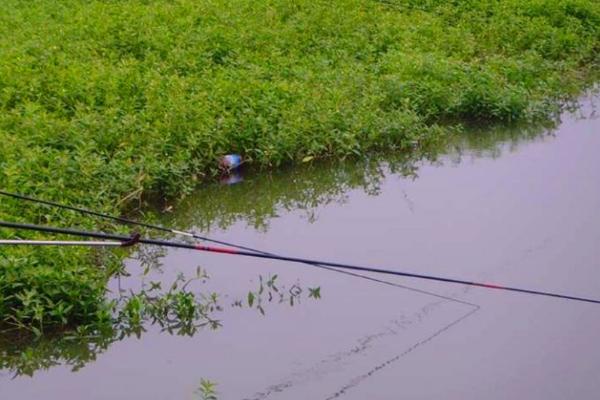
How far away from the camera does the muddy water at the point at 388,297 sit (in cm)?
491

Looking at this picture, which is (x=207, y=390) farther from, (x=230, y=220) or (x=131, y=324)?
(x=230, y=220)

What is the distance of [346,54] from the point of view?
9.55 metres

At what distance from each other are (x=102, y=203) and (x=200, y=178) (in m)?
1.08

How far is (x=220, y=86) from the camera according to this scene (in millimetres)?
7992

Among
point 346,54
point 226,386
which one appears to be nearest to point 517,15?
point 346,54

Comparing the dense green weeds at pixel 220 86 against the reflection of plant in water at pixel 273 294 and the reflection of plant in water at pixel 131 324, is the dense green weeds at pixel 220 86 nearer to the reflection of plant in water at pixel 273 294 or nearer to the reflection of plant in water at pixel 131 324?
the reflection of plant in water at pixel 131 324

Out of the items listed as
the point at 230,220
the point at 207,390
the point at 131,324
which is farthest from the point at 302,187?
the point at 207,390

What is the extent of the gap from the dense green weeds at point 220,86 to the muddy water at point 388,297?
0.32 metres

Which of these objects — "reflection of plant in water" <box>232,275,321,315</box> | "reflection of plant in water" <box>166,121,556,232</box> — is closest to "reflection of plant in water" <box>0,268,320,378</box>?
"reflection of plant in water" <box>232,275,321,315</box>

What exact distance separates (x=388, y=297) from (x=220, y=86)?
289cm

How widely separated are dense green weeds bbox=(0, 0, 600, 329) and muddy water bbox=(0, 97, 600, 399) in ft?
1.06

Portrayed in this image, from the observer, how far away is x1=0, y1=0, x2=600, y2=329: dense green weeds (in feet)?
20.5

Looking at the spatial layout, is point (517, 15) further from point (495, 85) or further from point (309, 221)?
point (309, 221)

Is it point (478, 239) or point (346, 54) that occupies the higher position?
point (346, 54)
